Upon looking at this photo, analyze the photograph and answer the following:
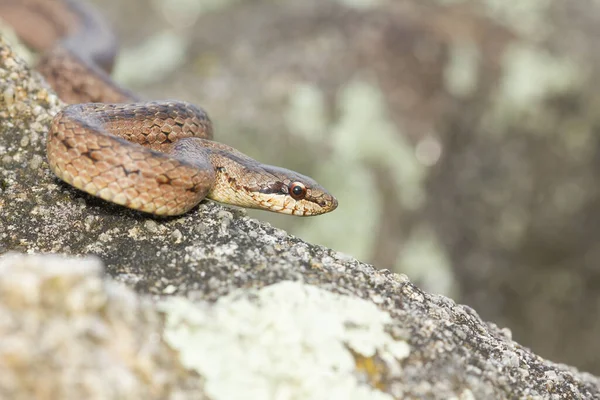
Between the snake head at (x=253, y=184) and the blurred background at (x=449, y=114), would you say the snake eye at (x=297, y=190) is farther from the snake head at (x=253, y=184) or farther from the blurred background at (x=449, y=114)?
the blurred background at (x=449, y=114)

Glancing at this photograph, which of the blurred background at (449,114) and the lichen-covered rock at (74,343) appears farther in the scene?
the blurred background at (449,114)

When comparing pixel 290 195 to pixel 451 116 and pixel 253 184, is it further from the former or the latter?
pixel 451 116

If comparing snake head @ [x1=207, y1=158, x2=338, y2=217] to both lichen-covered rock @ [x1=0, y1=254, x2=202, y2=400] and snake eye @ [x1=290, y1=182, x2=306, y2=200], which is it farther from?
lichen-covered rock @ [x1=0, y1=254, x2=202, y2=400]

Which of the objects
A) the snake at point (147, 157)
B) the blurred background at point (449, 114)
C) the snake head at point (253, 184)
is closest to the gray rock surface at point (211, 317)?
the snake at point (147, 157)

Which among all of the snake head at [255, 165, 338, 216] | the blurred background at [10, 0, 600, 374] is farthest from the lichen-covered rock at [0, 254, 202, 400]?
the blurred background at [10, 0, 600, 374]

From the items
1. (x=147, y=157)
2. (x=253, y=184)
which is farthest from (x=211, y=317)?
(x=253, y=184)

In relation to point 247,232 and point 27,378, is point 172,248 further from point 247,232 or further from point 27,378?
point 27,378

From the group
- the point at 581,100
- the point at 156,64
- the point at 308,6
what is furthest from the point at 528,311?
the point at 156,64
